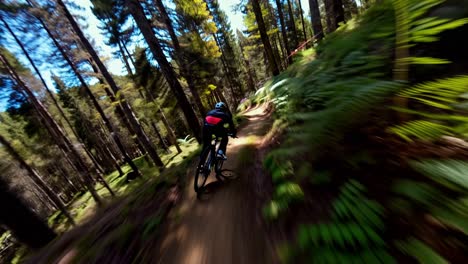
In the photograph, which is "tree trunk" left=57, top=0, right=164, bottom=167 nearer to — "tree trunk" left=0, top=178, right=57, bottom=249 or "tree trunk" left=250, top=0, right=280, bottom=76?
"tree trunk" left=0, top=178, right=57, bottom=249

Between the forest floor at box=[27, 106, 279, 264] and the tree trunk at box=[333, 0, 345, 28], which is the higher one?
the tree trunk at box=[333, 0, 345, 28]

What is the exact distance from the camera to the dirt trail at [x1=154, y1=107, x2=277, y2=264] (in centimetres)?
282

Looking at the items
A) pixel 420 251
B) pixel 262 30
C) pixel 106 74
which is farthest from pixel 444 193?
pixel 106 74

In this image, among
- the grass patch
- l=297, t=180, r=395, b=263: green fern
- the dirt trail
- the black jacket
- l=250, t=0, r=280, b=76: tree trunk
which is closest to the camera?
l=297, t=180, r=395, b=263: green fern

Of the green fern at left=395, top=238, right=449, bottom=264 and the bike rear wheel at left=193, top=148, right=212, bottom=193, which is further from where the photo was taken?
the bike rear wheel at left=193, top=148, right=212, bottom=193

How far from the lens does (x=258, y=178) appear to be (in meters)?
4.51

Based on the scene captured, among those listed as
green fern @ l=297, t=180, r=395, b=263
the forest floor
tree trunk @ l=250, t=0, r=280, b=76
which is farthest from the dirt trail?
tree trunk @ l=250, t=0, r=280, b=76

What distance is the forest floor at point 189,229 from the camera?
9.81 feet

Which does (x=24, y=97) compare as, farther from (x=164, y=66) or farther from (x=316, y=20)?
(x=316, y=20)

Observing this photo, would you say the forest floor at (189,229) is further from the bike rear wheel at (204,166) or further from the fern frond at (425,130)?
the fern frond at (425,130)

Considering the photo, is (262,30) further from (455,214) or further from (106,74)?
(455,214)

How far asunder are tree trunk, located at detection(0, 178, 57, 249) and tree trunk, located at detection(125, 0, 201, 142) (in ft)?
21.0

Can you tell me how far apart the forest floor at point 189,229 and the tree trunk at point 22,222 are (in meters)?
0.55

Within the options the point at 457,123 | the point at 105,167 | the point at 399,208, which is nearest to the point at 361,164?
the point at 399,208
